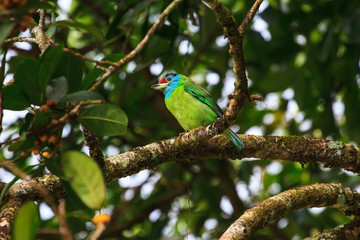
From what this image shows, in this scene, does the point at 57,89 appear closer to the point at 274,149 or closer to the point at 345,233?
the point at 274,149

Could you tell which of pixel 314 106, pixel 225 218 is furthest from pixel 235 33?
pixel 225 218

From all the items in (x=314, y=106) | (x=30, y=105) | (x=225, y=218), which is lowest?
(x=225, y=218)

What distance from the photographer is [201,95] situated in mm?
4383

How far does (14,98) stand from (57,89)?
26cm

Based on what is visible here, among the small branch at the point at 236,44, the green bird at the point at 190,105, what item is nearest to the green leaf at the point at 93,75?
the small branch at the point at 236,44

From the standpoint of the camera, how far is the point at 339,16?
13.8 ft

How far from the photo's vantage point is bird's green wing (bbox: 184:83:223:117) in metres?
4.21

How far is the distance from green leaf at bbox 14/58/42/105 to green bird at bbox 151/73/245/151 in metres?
2.39

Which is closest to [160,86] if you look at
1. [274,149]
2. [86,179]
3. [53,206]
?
[274,149]

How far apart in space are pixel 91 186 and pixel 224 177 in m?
3.69

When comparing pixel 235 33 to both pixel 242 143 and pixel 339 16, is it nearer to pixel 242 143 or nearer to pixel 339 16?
pixel 242 143

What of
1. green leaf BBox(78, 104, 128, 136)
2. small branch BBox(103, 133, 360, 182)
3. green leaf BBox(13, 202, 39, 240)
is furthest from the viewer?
small branch BBox(103, 133, 360, 182)

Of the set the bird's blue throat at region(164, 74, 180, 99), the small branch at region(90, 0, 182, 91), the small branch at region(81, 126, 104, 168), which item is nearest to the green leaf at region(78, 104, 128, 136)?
the small branch at region(90, 0, 182, 91)

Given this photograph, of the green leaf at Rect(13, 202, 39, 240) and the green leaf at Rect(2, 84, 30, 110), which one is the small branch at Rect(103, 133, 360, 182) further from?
the green leaf at Rect(13, 202, 39, 240)
